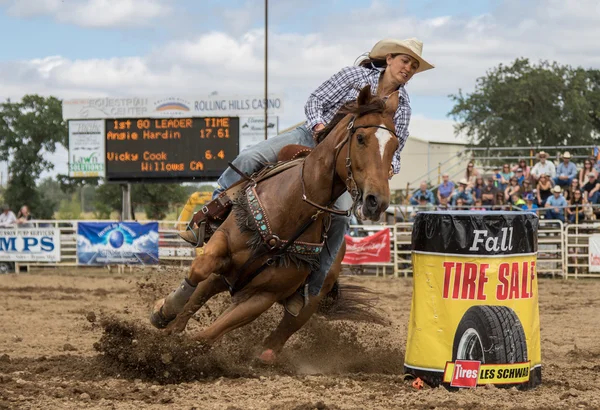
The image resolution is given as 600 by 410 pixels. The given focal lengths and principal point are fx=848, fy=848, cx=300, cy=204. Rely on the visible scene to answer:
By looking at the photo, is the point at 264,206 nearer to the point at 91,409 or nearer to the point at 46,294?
the point at 91,409

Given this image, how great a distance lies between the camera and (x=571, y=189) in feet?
57.5

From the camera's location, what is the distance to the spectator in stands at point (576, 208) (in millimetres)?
16641

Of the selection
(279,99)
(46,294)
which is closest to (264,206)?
(46,294)

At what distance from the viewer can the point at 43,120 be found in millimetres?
42781

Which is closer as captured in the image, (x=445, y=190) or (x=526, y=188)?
(x=526, y=188)

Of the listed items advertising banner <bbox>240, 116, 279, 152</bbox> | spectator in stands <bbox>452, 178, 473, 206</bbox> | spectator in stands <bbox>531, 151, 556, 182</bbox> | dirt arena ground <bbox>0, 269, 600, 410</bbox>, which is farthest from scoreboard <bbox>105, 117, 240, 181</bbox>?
dirt arena ground <bbox>0, 269, 600, 410</bbox>

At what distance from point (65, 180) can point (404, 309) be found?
37580 mm

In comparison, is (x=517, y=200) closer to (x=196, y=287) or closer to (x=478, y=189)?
(x=478, y=189)

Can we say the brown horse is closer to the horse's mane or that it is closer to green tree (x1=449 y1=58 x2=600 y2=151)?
the horse's mane

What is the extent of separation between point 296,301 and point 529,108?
37493 mm

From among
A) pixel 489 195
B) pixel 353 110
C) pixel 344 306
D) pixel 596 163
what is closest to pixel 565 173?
pixel 596 163

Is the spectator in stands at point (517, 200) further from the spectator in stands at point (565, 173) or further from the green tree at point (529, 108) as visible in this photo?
the green tree at point (529, 108)

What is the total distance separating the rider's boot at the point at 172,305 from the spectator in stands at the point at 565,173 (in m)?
13.7

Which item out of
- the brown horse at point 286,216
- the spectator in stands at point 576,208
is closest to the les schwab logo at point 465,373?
the brown horse at point 286,216
